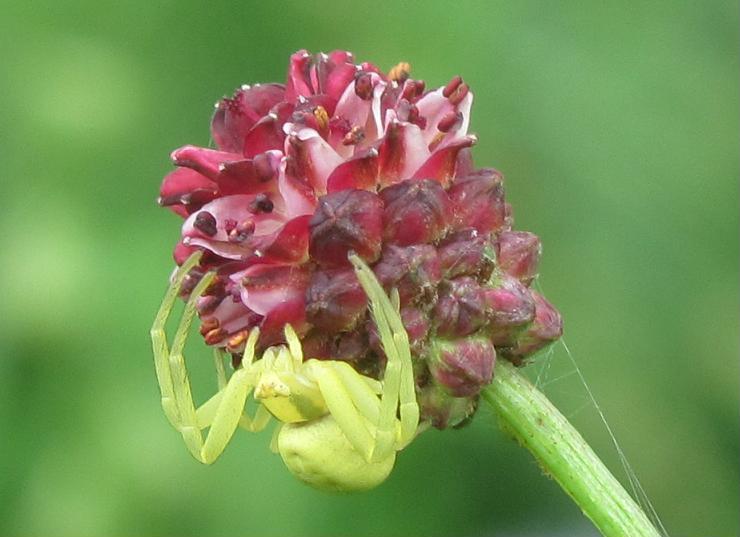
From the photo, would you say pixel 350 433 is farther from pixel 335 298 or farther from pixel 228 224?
pixel 228 224

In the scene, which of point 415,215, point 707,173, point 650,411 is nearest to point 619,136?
point 707,173

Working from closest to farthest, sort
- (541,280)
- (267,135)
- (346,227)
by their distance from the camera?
(346,227) → (267,135) → (541,280)

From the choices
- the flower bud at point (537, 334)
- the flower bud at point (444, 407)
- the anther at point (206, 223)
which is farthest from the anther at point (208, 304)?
the flower bud at point (537, 334)

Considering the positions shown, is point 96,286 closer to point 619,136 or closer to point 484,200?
point 619,136

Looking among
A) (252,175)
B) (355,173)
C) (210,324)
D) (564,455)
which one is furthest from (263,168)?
(564,455)

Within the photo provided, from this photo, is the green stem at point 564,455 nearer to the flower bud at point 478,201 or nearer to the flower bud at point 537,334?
the flower bud at point 537,334

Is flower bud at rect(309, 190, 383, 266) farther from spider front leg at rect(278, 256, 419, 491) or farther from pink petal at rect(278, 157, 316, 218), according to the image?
spider front leg at rect(278, 256, 419, 491)
